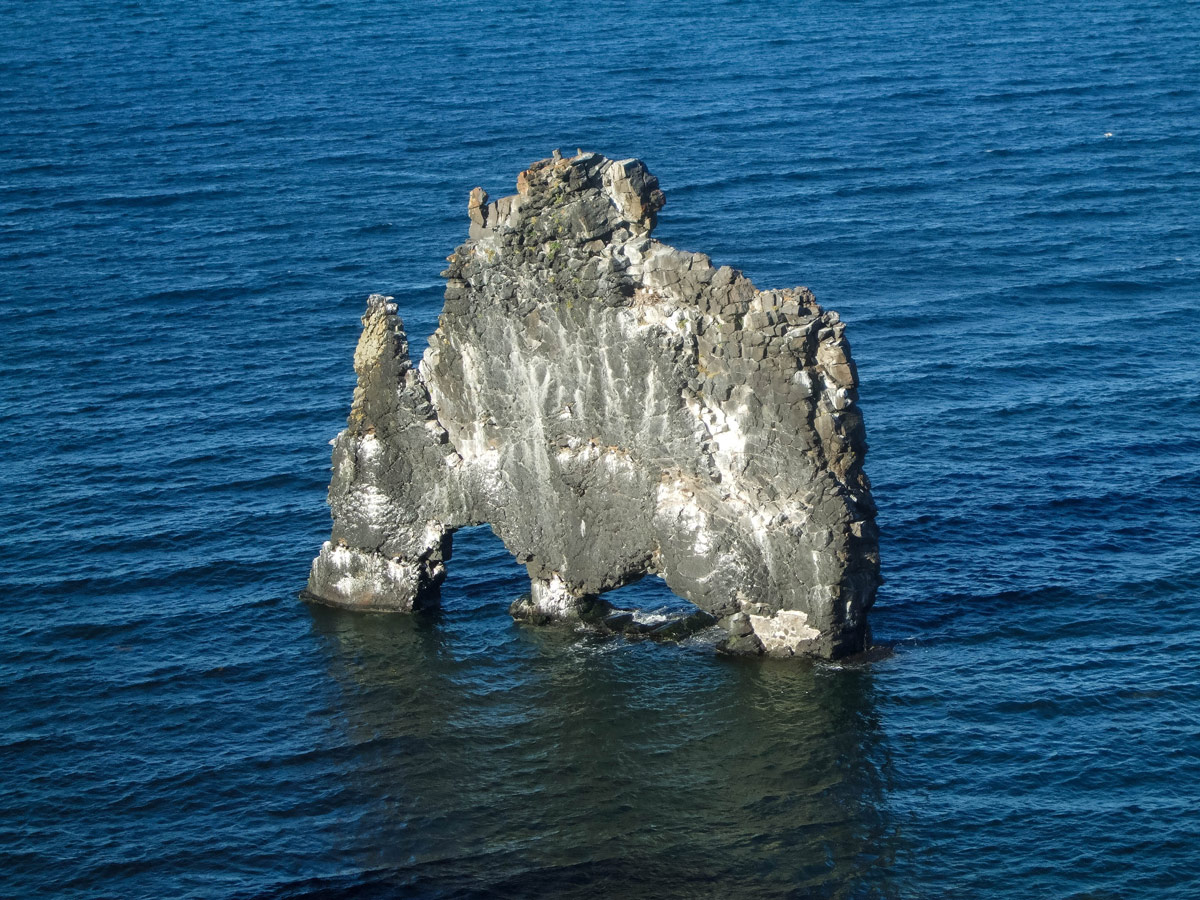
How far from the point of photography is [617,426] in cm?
Result: 8256

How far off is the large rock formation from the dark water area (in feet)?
14.6

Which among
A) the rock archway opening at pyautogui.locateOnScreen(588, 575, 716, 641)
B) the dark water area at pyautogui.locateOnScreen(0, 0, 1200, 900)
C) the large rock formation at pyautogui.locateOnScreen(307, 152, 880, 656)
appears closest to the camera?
the dark water area at pyautogui.locateOnScreen(0, 0, 1200, 900)

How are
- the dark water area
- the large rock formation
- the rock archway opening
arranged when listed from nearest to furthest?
the dark water area
the large rock formation
the rock archway opening

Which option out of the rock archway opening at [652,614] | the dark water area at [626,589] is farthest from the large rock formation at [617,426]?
the dark water area at [626,589]

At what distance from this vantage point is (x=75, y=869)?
70.7 m

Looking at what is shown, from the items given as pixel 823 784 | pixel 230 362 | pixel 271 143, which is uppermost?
pixel 271 143

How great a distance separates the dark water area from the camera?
71.7m

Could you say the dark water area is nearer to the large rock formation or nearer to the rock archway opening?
the rock archway opening

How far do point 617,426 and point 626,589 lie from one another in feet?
→ 46.2

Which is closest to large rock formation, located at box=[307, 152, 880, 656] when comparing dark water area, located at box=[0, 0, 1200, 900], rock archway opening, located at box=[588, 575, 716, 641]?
rock archway opening, located at box=[588, 575, 716, 641]

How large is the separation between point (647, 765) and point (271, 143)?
11182 centimetres

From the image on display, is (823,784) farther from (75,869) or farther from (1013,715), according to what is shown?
(75,869)

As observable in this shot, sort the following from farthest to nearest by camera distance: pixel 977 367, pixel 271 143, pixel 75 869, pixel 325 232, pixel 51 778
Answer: pixel 271 143
pixel 325 232
pixel 977 367
pixel 51 778
pixel 75 869

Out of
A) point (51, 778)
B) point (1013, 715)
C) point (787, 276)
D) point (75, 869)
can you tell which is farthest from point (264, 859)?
point (787, 276)
